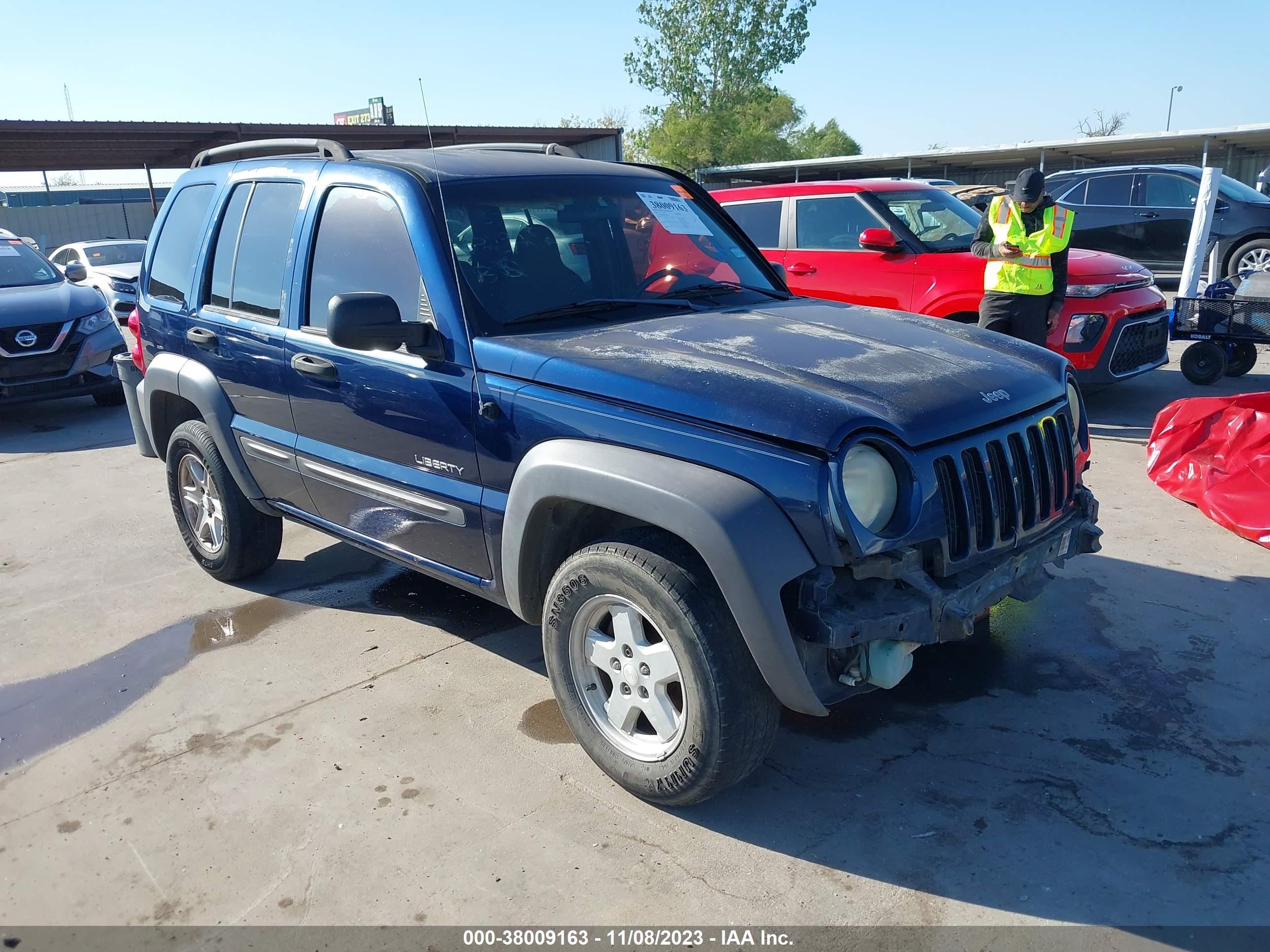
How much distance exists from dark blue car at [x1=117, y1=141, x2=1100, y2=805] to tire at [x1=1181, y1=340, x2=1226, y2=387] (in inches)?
229

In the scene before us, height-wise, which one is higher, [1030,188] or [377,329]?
[1030,188]

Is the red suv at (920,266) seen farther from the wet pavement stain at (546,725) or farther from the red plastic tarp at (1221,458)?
the wet pavement stain at (546,725)

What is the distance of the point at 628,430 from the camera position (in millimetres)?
2889

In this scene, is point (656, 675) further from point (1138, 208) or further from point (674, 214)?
point (1138, 208)

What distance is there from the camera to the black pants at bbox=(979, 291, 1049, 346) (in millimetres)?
6668

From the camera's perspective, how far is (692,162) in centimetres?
4553

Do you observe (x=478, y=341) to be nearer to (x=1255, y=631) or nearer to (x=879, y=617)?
(x=879, y=617)

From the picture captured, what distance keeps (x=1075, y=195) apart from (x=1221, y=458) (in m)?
10.2

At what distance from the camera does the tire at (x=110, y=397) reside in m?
10.2

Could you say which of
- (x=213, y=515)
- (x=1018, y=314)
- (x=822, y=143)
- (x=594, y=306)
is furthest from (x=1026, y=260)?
(x=822, y=143)

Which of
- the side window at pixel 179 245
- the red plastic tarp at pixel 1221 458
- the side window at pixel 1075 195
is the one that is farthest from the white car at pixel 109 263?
the side window at pixel 1075 195

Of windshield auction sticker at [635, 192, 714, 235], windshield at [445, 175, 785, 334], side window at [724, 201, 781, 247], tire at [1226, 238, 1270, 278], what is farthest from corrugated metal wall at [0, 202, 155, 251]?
windshield at [445, 175, 785, 334]

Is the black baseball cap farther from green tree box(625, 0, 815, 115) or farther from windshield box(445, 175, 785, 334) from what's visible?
green tree box(625, 0, 815, 115)

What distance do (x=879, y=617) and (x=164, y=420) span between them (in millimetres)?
4171
